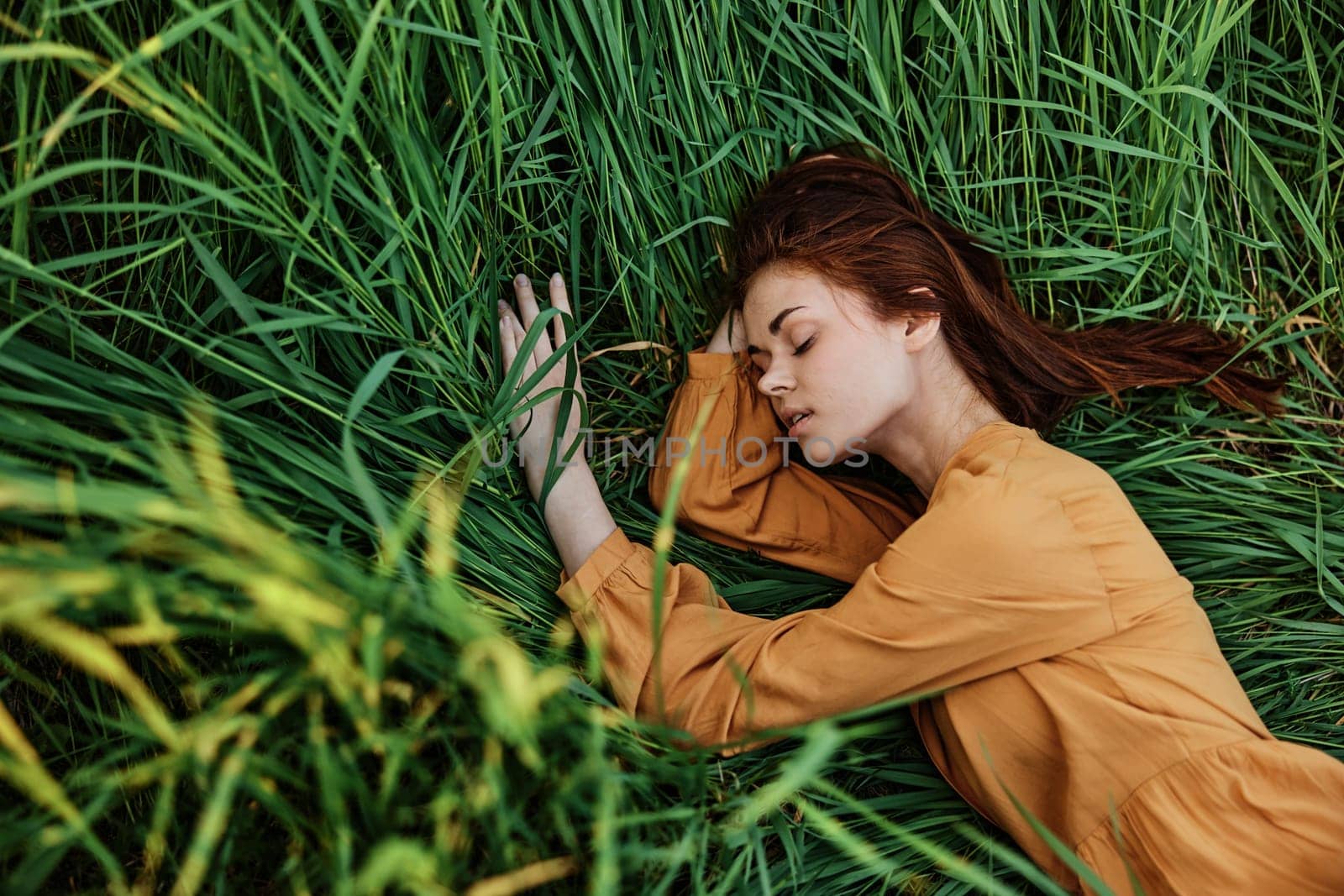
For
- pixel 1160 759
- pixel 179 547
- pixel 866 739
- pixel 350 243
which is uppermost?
pixel 350 243

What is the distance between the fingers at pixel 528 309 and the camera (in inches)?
64.3

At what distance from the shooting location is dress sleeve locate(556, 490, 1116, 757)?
1.34 m

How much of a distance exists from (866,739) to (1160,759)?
1.67 feet

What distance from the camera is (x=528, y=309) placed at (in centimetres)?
164

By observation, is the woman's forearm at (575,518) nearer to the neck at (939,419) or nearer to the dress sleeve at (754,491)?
the dress sleeve at (754,491)

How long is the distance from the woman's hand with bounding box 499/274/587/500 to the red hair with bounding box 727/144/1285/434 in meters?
0.38

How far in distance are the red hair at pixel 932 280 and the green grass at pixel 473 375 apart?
0.29ft

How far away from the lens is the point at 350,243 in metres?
1.40

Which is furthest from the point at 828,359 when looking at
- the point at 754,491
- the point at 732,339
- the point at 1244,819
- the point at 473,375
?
the point at 1244,819

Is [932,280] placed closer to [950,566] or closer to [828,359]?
[828,359]

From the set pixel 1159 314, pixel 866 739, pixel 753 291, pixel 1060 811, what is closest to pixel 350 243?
pixel 753 291

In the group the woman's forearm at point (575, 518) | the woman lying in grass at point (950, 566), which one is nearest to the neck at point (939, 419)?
the woman lying in grass at point (950, 566)

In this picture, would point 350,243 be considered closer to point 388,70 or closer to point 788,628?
point 388,70

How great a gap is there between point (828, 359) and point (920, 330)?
0.66 feet
